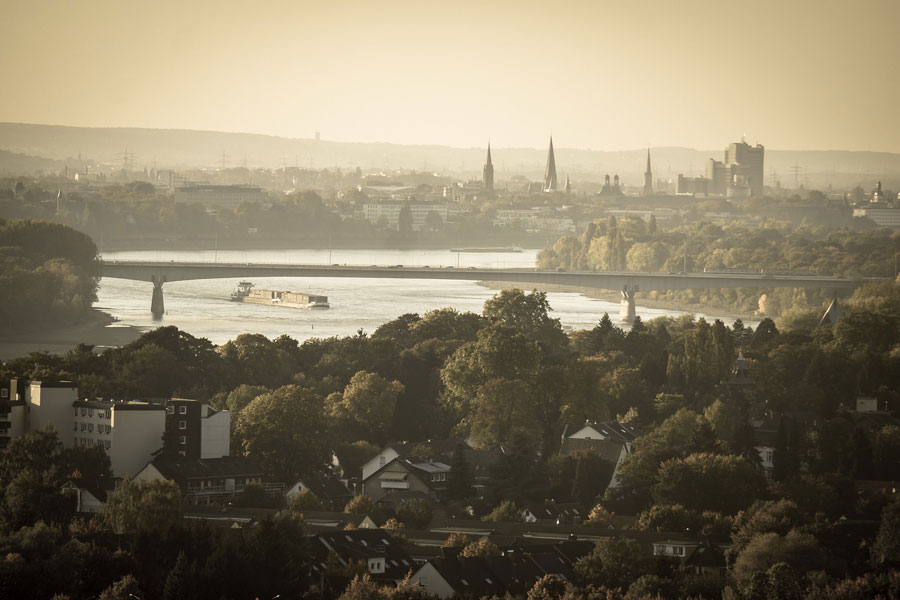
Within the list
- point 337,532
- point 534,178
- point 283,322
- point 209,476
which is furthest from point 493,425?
point 534,178

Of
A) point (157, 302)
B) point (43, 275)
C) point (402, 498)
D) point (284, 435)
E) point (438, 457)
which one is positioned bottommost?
point (402, 498)

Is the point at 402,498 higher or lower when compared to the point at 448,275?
lower

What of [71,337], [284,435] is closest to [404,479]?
[284,435]

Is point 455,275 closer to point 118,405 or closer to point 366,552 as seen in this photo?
point 118,405

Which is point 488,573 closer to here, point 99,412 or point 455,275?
point 99,412

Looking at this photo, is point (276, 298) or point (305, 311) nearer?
point (305, 311)

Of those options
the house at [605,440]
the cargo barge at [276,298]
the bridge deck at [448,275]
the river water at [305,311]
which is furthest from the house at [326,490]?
the cargo barge at [276,298]

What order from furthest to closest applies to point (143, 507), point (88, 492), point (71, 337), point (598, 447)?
point (71, 337)
point (598, 447)
point (88, 492)
point (143, 507)

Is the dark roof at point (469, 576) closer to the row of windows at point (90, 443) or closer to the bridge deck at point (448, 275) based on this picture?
the row of windows at point (90, 443)

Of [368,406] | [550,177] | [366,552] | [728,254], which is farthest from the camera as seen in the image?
[550,177]
